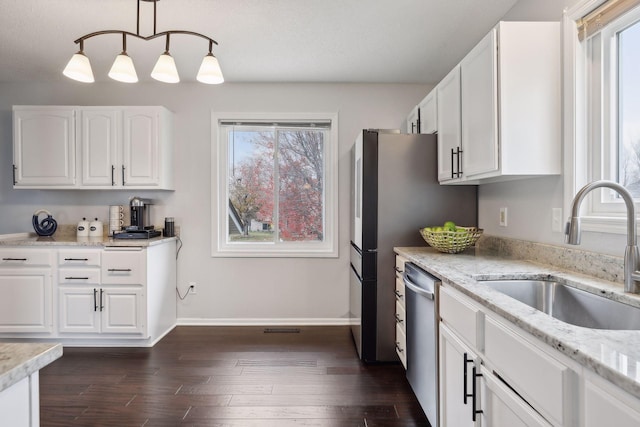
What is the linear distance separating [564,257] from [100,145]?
3755 mm

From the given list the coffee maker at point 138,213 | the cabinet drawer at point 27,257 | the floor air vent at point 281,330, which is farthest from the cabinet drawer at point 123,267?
the floor air vent at point 281,330

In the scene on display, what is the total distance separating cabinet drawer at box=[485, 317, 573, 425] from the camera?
0.90 metres

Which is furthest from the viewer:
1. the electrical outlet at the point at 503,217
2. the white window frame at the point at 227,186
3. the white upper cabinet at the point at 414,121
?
the white window frame at the point at 227,186

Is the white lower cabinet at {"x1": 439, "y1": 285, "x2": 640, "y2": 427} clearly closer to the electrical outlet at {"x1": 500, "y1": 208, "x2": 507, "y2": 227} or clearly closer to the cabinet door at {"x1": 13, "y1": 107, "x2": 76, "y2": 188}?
the electrical outlet at {"x1": 500, "y1": 208, "x2": 507, "y2": 227}

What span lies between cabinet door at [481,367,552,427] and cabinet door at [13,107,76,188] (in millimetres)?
3744

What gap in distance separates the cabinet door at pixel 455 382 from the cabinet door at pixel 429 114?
1651 millimetres

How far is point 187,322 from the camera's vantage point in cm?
374

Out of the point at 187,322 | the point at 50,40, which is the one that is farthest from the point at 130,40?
the point at 187,322

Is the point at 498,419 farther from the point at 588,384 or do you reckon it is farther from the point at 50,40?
the point at 50,40

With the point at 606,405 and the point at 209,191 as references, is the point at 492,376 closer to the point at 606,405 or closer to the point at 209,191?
the point at 606,405

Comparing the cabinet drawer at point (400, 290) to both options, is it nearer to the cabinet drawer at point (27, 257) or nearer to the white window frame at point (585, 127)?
the white window frame at point (585, 127)

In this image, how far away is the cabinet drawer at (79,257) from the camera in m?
3.10

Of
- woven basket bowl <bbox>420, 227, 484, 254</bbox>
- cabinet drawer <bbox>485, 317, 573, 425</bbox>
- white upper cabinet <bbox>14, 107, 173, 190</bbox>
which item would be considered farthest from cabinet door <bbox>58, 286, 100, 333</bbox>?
cabinet drawer <bbox>485, 317, 573, 425</bbox>

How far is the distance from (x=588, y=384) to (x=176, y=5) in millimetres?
2763
